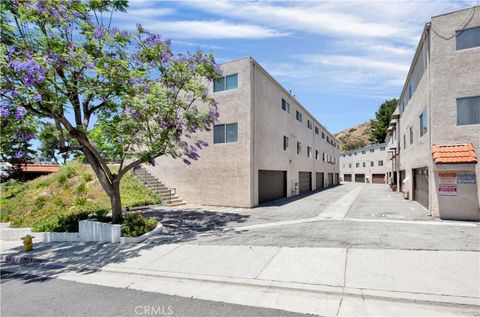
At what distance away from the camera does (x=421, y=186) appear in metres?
17.0

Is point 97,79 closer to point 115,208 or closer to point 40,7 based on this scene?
point 40,7

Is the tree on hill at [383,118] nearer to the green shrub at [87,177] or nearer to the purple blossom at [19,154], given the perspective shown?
the green shrub at [87,177]

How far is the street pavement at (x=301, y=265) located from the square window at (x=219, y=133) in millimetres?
7398

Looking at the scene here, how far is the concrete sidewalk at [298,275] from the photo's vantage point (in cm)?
513

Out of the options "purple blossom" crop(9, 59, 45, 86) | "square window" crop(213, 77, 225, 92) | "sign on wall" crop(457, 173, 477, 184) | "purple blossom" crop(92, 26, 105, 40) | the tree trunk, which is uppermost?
"square window" crop(213, 77, 225, 92)

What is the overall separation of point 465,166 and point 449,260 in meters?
7.05

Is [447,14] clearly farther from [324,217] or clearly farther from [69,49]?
[69,49]

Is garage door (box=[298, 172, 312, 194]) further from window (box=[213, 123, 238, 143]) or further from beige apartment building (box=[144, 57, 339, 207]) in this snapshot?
window (box=[213, 123, 238, 143])

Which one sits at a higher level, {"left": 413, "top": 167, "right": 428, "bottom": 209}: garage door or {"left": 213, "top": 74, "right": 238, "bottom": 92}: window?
{"left": 213, "top": 74, "right": 238, "bottom": 92}: window

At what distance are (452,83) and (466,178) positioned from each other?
14.3ft

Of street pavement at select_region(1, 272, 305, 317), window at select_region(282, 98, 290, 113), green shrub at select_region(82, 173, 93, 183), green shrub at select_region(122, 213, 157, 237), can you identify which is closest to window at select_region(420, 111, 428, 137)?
window at select_region(282, 98, 290, 113)

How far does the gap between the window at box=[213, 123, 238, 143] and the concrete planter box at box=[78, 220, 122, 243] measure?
9.32 m

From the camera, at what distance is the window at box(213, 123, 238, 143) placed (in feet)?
57.7

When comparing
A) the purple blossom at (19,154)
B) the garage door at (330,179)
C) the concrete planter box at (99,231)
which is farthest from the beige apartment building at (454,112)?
the garage door at (330,179)
